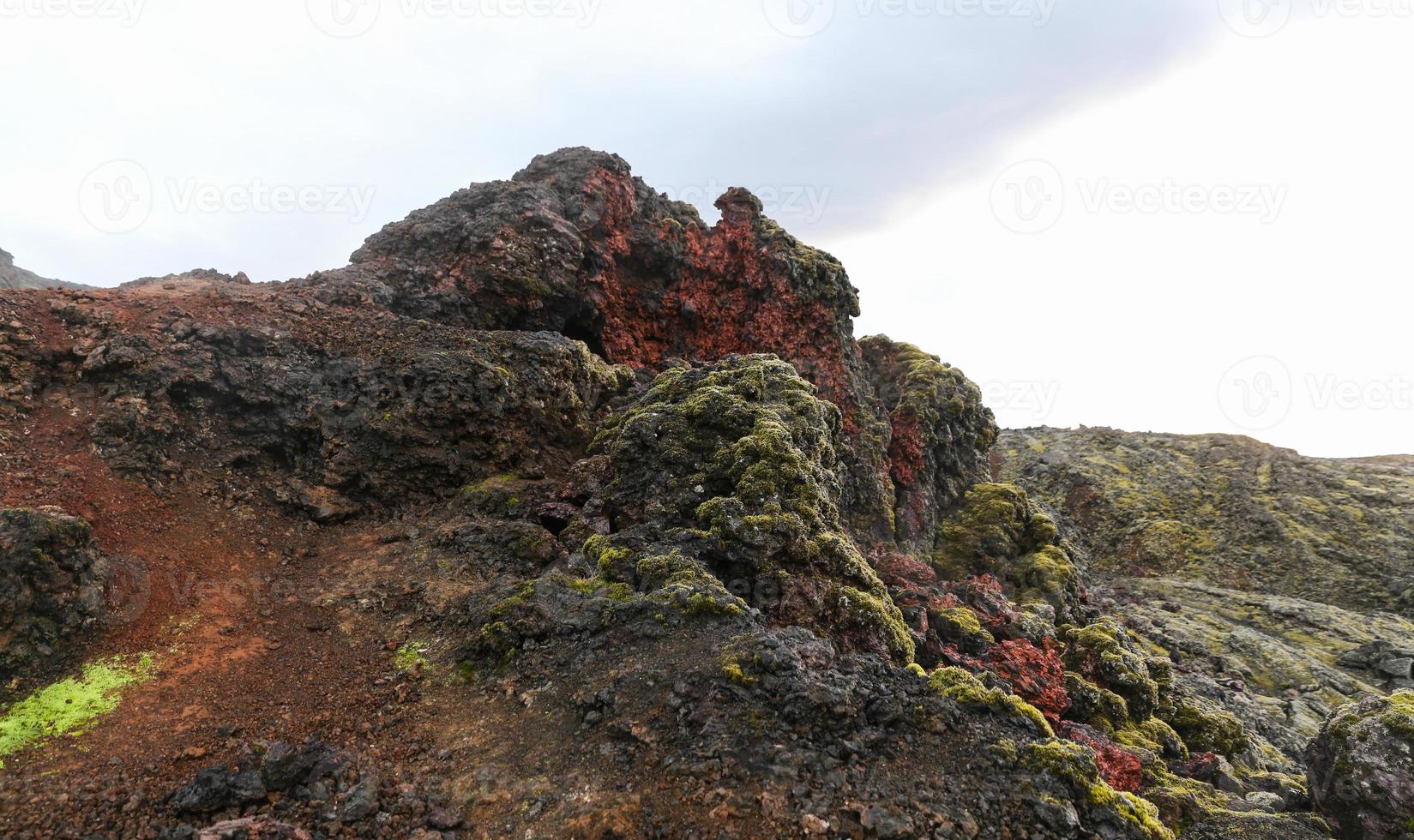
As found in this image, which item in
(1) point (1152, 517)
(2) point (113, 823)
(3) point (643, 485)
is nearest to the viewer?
(2) point (113, 823)

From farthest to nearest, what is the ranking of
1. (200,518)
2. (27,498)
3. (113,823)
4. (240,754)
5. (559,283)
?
1. (559,283)
2. (200,518)
3. (27,498)
4. (240,754)
5. (113,823)

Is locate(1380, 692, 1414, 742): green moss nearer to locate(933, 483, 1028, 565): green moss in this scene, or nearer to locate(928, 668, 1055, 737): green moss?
locate(928, 668, 1055, 737): green moss

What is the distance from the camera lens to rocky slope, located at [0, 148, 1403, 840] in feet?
31.1

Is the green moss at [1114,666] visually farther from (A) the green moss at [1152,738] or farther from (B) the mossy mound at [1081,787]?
(B) the mossy mound at [1081,787]

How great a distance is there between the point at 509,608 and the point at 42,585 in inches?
351

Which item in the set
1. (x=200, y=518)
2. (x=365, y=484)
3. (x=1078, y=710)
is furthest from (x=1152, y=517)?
(x=200, y=518)

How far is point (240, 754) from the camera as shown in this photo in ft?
32.8

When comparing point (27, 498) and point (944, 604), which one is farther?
point (944, 604)

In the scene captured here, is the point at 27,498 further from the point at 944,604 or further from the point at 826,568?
the point at 944,604

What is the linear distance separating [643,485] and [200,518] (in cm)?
1218

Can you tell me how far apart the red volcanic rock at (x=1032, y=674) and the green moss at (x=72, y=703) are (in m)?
20.0

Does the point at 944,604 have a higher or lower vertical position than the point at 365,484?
lower

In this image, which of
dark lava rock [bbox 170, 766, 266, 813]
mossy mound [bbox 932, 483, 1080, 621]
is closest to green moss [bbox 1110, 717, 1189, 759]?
mossy mound [bbox 932, 483, 1080, 621]

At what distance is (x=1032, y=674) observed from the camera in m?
18.3
